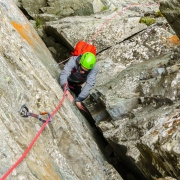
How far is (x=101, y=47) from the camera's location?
1468cm

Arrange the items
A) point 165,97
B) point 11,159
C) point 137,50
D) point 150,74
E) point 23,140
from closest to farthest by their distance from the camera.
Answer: point 11,159 → point 23,140 → point 165,97 → point 150,74 → point 137,50

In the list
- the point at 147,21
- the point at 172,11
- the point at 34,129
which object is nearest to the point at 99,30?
the point at 147,21

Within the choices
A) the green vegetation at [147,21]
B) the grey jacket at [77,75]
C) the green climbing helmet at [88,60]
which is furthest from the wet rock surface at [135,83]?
the green climbing helmet at [88,60]

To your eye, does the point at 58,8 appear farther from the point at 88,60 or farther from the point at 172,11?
the point at 172,11

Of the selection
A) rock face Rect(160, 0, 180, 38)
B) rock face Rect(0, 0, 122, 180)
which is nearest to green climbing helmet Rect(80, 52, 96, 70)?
rock face Rect(0, 0, 122, 180)

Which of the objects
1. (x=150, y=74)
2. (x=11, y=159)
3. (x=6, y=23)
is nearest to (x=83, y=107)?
(x=150, y=74)

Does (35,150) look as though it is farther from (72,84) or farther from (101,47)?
(101,47)

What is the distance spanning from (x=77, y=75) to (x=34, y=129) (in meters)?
5.54

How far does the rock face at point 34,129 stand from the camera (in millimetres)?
4962

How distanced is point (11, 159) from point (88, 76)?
6619 millimetres

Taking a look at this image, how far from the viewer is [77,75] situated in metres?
11.5

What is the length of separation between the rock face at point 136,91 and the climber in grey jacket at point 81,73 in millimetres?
524

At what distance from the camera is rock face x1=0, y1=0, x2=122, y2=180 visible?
496 centimetres

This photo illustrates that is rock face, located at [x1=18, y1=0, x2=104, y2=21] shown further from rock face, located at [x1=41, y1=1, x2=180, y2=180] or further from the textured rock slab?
the textured rock slab
